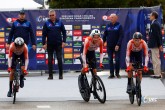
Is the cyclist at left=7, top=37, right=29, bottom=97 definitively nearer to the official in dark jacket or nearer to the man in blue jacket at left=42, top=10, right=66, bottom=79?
the man in blue jacket at left=42, top=10, right=66, bottom=79

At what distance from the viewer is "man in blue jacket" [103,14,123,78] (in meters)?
16.1

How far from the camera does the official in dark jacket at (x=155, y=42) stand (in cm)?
1587

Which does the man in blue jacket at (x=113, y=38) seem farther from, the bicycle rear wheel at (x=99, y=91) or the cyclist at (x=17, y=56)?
the cyclist at (x=17, y=56)

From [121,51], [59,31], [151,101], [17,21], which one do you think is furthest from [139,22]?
[151,101]

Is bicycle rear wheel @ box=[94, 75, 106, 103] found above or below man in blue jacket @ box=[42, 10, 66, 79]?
below

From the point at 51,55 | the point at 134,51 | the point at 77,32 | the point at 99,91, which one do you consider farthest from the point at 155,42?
the point at 99,91

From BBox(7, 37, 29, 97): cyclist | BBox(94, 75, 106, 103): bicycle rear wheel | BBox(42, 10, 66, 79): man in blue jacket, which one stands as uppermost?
BBox(42, 10, 66, 79): man in blue jacket

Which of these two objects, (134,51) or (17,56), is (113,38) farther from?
(17,56)

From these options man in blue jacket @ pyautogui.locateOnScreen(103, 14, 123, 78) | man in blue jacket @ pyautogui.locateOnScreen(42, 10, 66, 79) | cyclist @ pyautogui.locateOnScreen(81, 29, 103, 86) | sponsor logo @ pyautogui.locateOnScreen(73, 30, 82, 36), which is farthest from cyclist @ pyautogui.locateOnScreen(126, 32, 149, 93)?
sponsor logo @ pyautogui.locateOnScreen(73, 30, 82, 36)

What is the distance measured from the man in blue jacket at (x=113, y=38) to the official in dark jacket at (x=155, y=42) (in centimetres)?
94

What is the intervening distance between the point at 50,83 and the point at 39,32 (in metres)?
2.55

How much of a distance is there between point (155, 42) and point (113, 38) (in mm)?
1274

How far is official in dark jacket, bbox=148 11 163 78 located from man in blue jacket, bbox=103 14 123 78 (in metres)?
0.94

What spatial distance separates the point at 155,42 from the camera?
52.4 ft
